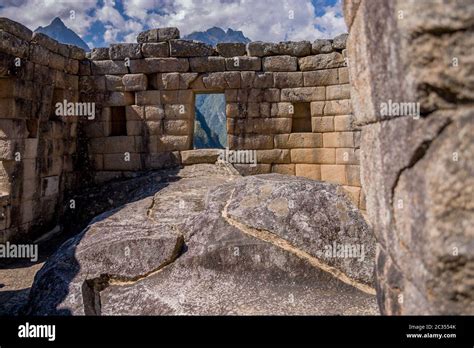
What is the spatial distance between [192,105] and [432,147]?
8.02 meters

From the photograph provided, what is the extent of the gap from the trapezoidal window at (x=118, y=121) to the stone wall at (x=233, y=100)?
3 cm

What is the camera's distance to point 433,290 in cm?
155

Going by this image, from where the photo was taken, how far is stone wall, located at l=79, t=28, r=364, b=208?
903 centimetres

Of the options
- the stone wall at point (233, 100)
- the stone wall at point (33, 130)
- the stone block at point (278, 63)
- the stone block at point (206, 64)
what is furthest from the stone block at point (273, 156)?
the stone wall at point (33, 130)

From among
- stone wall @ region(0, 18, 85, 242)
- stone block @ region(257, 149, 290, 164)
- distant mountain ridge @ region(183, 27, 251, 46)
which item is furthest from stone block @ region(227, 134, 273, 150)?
distant mountain ridge @ region(183, 27, 251, 46)

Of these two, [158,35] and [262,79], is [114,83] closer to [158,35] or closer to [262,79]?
[158,35]

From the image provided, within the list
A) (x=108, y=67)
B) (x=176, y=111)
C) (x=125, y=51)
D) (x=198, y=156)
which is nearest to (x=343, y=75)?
(x=198, y=156)

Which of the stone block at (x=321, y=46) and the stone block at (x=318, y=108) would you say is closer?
the stone block at (x=321, y=46)

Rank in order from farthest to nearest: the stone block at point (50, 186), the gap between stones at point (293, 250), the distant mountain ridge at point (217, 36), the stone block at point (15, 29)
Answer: the distant mountain ridge at point (217, 36)
the stone block at point (50, 186)
the stone block at point (15, 29)
the gap between stones at point (293, 250)

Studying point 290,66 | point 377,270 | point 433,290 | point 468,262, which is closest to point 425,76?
point 468,262

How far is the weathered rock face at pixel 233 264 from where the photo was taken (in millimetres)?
3041

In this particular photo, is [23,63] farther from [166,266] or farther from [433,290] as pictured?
[433,290]

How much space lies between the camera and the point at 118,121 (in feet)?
31.3

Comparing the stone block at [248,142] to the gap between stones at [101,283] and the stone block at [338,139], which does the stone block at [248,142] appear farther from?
the gap between stones at [101,283]
